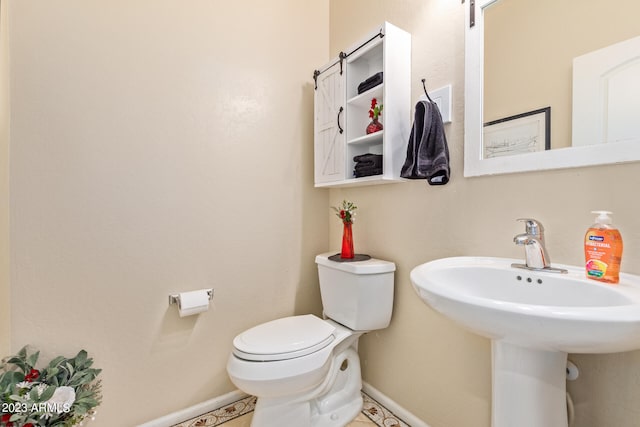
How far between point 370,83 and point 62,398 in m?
1.76

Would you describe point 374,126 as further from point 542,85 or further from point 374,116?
point 542,85

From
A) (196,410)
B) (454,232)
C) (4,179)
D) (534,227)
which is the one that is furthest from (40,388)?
(534,227)

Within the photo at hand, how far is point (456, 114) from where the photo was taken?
3.93ft

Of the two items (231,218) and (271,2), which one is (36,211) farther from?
(271,2)

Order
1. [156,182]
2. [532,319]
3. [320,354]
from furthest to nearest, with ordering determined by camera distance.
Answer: [156,182] < [320,354] < [532,319]

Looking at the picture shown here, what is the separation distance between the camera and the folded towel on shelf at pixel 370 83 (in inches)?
54.0

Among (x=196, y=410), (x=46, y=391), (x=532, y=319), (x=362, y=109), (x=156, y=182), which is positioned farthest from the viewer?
(x=362, y=109)

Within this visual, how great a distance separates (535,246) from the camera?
0.90 meters

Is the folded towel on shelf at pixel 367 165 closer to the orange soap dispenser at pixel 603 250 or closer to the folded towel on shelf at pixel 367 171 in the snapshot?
the folded towel on shelf at pixel 367 171

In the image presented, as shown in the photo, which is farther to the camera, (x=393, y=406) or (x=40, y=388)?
(x=393, y=406)

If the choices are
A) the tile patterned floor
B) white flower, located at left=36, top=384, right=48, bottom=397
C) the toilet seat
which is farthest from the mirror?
white flower, located at left=36, top=384, right=48, bottom=397

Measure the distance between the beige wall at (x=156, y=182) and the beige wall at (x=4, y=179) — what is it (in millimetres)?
29

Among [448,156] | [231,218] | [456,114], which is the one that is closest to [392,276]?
[448,156]

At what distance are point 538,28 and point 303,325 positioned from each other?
1492 mm
